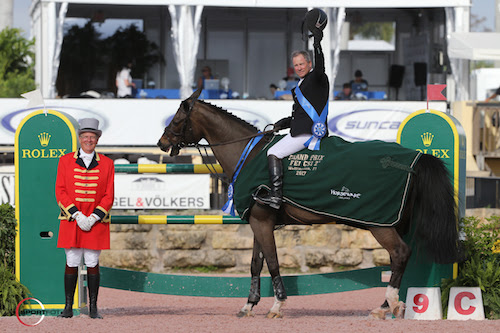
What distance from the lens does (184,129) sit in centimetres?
835

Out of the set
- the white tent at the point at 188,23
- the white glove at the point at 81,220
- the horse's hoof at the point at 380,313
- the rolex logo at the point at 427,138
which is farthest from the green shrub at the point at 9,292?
the white tent at the point at 188,23

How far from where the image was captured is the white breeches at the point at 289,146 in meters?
7.78

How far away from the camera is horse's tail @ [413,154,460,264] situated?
25.0ft

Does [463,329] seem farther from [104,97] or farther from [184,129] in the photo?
[104,97]

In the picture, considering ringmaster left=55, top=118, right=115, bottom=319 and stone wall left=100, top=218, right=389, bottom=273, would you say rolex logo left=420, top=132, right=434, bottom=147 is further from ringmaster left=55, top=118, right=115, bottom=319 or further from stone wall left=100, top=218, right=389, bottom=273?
stone wall left=100, top=218, right=389, bottom=273

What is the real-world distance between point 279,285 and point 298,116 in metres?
1.49


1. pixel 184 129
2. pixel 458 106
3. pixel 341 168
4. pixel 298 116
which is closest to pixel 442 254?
pixel 341 168

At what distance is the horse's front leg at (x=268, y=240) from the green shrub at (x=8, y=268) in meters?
2.21

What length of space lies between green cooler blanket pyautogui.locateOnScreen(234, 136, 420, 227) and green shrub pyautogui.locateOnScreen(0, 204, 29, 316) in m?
2.21

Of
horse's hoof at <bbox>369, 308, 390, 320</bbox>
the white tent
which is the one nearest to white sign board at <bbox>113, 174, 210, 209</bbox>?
the white tent

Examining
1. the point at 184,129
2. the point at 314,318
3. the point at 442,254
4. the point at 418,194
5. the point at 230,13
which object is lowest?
the point at 314,318

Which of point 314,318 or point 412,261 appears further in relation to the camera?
point 412,261

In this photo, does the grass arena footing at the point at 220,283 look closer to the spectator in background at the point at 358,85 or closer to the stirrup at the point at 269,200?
the stirrup at the point at 269,200

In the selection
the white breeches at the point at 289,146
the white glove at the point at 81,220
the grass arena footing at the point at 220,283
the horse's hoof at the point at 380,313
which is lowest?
the horse's hoof at the point at 380,313
